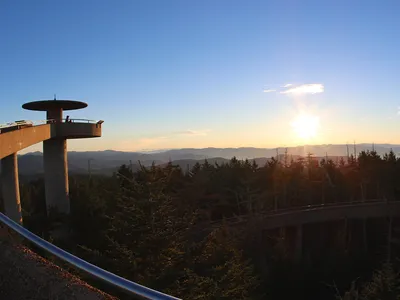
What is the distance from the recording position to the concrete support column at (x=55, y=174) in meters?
20.8

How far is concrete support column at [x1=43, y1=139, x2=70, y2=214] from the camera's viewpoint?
20750 mm

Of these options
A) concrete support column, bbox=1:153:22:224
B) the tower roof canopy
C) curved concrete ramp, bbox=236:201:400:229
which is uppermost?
the tower roof canopy

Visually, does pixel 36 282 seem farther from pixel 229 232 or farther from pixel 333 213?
pixel 333 213

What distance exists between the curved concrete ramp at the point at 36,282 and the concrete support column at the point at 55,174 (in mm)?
18535

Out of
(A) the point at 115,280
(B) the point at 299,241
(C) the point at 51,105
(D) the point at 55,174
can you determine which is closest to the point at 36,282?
(A) the point at 115,280

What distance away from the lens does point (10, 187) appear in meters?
16.4

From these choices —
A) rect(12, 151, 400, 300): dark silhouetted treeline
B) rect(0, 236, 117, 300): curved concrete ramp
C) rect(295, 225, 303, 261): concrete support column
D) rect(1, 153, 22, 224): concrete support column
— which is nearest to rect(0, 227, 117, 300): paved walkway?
rect(0, 236, 117, 300): curved concrete ramp

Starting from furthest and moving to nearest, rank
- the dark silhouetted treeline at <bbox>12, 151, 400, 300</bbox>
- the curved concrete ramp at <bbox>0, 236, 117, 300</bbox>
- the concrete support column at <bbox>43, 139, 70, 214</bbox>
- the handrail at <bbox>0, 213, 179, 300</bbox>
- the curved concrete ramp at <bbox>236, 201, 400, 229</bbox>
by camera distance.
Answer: the curved concrete ramp at <bbox>236, 201, 400, 229</bbox>
the concrete support column at <bbox>43, 139, 70, 214</bbox>
the dark silhouetted treeline at <bbox>12, 151, 400, 300</bbox>
the curved concrete ramp at <bbox>0, 236, 117, 300</bbox>
the handrail at <bbox>0, 213, 179, 300</bbox>

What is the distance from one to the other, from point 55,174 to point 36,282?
19140 millimetres

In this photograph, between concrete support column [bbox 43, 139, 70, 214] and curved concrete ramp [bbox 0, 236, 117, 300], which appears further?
concrete support column [bbox 43, 139, 70, 214]

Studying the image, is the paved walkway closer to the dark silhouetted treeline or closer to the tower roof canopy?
the dark silhouetted treeline

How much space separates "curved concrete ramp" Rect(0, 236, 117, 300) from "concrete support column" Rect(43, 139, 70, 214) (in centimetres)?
1854

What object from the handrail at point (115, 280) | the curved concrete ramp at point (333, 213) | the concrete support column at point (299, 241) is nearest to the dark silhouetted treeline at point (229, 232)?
the concrete support column at point (299, 241)

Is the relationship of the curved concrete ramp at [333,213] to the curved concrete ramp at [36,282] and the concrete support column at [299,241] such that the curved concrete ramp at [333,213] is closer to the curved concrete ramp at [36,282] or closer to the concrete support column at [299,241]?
the concrete support column at [299,241]
